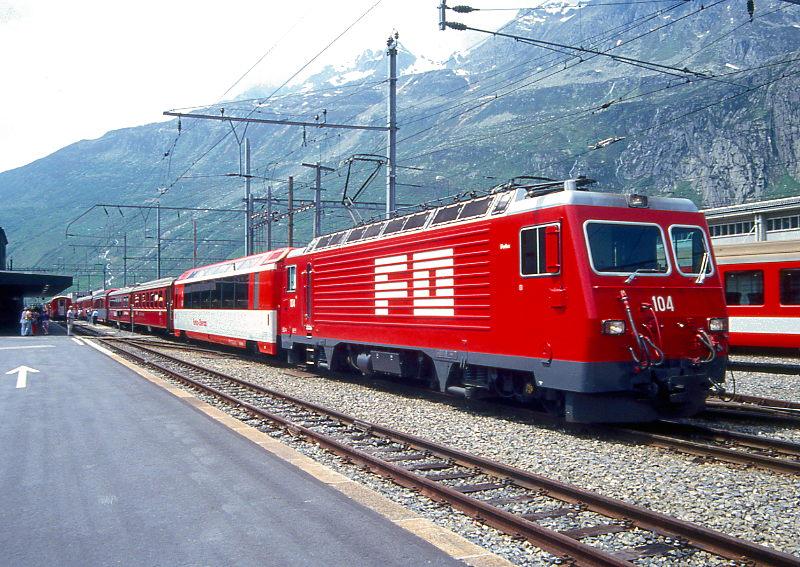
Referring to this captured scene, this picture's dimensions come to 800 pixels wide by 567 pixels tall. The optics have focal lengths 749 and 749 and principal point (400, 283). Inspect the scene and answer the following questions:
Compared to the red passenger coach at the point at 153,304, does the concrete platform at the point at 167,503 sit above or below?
below

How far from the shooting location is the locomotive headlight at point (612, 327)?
9.32m

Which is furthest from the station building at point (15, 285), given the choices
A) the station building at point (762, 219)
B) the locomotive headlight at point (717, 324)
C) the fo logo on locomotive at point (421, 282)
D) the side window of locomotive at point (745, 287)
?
the locomotive headlight at point (717, 324)

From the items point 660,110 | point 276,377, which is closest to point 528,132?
point 660,110

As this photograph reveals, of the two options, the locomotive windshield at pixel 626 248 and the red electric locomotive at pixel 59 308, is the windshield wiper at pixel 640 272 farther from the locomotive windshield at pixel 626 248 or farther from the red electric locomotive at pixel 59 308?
the red electric locomotive at pixel 59 308

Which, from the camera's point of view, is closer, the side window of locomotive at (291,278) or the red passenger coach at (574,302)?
the red passenger coach at (574,302)

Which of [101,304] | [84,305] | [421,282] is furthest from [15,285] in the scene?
[421,282]

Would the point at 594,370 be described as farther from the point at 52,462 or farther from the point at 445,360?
the point at 52,462

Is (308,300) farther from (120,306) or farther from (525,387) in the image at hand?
(120,306)

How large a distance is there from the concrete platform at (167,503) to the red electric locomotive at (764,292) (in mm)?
15160

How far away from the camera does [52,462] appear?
26.5ft

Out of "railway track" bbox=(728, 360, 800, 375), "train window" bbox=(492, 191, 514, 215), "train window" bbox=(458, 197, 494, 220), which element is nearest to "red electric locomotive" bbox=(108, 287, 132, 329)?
"railway track" bbox=(728, 360, 800, 375)

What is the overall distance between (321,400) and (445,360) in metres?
2.80

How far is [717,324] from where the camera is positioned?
10.2m

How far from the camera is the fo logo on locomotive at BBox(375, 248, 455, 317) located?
12258mm
